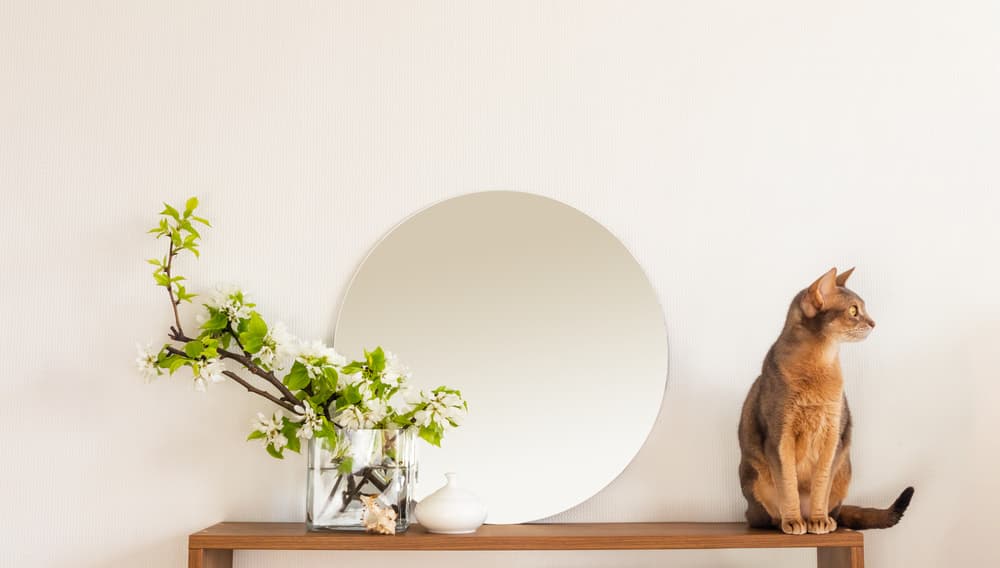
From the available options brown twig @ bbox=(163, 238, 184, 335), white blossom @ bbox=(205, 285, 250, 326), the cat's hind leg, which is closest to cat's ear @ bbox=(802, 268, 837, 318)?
the cat's hind leg

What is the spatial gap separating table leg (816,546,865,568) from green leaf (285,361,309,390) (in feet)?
2.83

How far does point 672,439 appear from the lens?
1.62 m

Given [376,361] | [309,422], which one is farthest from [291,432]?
[376,361]

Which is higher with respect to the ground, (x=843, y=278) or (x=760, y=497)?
(x=843, y=278)

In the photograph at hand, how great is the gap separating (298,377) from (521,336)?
38 cm

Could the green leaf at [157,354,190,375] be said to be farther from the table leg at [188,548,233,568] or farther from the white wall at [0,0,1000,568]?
the table leg at [188,548,233,568]

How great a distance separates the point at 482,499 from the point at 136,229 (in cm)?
75

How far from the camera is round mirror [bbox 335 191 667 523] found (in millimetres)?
1588

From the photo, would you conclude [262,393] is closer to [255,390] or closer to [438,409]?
[255,390]

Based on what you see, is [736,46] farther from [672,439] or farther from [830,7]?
[672,439]

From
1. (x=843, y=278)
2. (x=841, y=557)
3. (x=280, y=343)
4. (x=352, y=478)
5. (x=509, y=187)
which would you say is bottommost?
(x=841, y=557)

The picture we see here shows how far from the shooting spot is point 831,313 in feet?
4.74

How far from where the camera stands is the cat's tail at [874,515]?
1.49 metres

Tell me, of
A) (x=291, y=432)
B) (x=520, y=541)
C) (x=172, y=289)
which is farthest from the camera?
(x=172, y=289)
